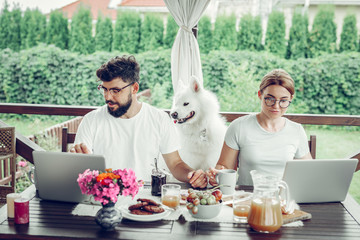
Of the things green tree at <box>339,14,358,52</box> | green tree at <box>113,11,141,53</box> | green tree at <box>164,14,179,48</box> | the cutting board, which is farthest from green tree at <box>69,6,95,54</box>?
the cutting board

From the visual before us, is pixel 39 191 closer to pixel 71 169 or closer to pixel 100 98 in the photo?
pixel 71 169

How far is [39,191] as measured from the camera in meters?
1.62

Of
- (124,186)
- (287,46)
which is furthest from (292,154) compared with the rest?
(287,46)

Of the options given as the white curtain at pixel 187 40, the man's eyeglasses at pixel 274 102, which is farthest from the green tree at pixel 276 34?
the man's eyeglasses at pixel 274 102

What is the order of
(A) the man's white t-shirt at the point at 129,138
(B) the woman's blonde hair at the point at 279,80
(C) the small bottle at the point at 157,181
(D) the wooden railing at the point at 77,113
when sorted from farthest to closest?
1. (D) the wooden railing at the point at 77,113
2. (A) the man's white t-shirt at the point at 129,138
3. (B) the woman's blonde hair at the point at 279,80
4. (C) the small bottle at the point at 157,181

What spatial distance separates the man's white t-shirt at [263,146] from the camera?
207 centimetres

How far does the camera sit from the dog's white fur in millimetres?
2744

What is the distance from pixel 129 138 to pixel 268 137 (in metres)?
0.72

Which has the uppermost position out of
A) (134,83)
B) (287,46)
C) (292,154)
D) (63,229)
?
(287,46)

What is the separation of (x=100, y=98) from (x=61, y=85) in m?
0.85

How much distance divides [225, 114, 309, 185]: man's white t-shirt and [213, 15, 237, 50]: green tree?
546cm

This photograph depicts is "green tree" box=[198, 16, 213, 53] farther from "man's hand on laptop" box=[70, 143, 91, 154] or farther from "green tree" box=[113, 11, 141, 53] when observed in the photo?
"man's hand on laptop" box=[70, 143, 91, 154]

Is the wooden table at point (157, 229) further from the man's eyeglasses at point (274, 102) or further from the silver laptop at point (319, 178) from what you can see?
the man's eyeglasses at point (274, 102)

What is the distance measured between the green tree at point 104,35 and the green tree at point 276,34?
114 inches
